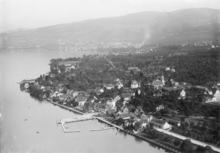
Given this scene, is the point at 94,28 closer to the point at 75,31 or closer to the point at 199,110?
the point at 75,31

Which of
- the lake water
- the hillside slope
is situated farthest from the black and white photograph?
the hillside slope

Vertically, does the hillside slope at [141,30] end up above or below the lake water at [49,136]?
above

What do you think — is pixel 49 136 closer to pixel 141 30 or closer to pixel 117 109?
pixel 117 109

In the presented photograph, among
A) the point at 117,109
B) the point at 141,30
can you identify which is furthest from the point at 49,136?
the point at 141,30

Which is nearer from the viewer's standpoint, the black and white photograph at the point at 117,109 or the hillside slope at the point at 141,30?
the black and white photograph at the point at 117,109

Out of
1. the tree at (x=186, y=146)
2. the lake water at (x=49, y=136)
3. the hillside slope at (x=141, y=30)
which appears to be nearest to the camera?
the tree at (x=186, y=146)

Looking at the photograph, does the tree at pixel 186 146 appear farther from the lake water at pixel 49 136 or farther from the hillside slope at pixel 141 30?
the hillside slope at pixel 141 30

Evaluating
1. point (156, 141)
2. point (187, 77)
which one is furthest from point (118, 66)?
point (156, 141)

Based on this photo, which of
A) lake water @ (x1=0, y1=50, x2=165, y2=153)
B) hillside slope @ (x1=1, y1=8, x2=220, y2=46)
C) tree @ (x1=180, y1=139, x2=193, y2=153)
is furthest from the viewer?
hillside slope @ (x1=1, y1=8, x2=220, y2=46)

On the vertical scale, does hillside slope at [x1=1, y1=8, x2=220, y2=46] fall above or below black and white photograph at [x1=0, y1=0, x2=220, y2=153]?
above

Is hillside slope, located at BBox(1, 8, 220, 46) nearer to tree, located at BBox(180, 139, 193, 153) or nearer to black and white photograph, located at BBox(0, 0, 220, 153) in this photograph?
black and white photograph, located at BBox(0, 0, 220, 153)

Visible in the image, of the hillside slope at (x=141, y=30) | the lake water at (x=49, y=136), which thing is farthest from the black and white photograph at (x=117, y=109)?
the hillside slope at (x=141, y=30)
